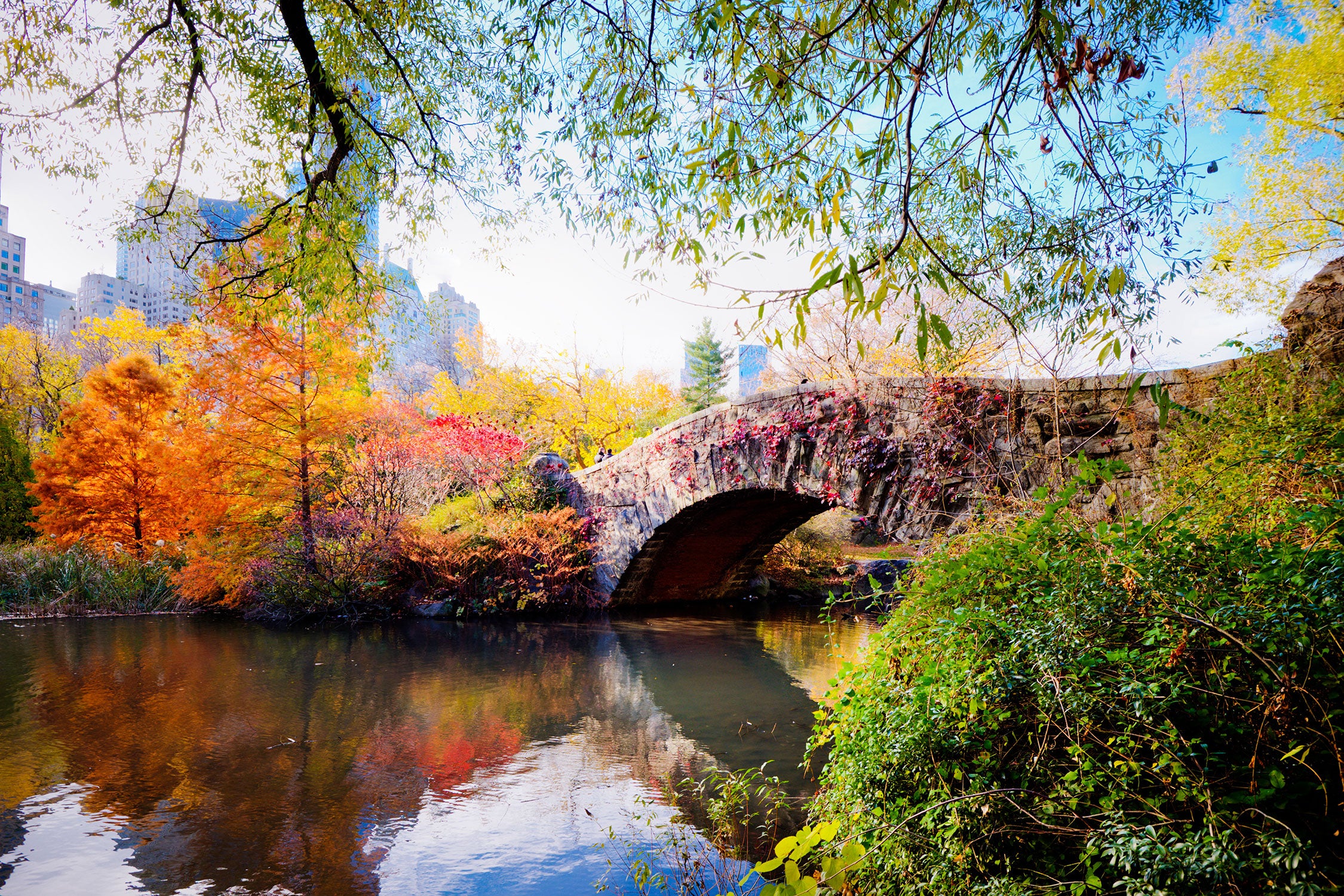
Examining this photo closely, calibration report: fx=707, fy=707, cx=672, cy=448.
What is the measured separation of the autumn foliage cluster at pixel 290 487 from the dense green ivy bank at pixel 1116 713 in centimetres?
858

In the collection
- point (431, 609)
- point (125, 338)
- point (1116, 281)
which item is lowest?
point (431, 609)

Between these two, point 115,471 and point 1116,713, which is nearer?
point 1116,713

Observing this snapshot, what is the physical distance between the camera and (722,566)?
1268cm

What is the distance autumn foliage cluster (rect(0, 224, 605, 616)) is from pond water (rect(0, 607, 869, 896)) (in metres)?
1.64

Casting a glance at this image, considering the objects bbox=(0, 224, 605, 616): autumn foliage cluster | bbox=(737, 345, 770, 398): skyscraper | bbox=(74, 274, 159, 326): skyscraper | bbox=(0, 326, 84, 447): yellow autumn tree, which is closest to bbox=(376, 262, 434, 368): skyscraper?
bbox=(0, 224, 605, 616): autumn foliage cluster

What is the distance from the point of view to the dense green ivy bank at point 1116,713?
179 centimetres

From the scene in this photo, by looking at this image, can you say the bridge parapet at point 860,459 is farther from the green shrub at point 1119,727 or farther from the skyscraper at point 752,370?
the skyscraper at point 752,370

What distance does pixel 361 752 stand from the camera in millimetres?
4676

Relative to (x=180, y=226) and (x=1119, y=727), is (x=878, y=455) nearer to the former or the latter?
(x=1119, y=727)

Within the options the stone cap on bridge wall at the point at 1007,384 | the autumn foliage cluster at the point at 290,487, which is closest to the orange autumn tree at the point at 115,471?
the autumn foliage cluster at the point at 290,487

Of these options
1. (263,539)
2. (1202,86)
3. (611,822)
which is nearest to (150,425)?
(263,539)

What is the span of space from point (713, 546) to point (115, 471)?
30.7ft

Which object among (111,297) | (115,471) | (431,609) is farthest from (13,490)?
(111,297)

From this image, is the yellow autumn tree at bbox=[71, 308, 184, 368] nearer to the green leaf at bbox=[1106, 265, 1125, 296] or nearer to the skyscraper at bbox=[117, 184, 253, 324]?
the skyscraper at bbox=[117, 184, 253, 324]
